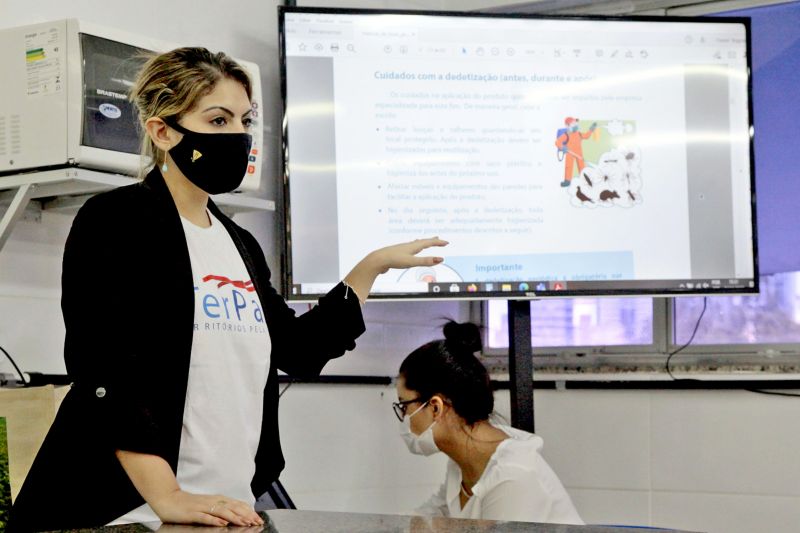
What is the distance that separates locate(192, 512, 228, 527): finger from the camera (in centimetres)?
112

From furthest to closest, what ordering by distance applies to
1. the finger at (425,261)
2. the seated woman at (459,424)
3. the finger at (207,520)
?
the seated woman at (459,424) → the finger at (425,261) → the finger at (207,520)

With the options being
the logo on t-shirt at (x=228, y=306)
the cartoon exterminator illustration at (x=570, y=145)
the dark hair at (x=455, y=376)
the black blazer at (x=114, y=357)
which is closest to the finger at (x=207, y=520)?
the black blazer at (x=114, y=357)

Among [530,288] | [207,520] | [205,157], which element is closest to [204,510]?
[207,520]

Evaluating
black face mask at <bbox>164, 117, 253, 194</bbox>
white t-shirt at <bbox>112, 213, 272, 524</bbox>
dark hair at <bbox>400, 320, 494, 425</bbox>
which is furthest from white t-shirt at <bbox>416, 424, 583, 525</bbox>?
black face mask at <bbox>164, 117, 253, 194</bbox>

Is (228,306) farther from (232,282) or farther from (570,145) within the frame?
(570,145)

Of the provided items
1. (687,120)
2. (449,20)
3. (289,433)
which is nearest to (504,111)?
(449,20)

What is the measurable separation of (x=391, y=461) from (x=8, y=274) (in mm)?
1349

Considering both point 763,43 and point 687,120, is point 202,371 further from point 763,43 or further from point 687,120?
point 763,43

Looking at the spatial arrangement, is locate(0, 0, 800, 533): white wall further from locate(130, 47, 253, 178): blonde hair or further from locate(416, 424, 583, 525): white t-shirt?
locate(130, 47, 253, 178): blonde hair

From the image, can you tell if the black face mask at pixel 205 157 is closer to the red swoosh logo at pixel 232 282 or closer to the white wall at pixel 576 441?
the red swoosh logo at pixel 232 282

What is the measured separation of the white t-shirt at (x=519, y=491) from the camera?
2160 millimetres

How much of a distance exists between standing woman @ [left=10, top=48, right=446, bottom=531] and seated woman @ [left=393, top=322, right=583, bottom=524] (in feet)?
2.80

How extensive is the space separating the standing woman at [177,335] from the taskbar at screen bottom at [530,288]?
1191mm

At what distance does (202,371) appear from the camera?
1.36 m
